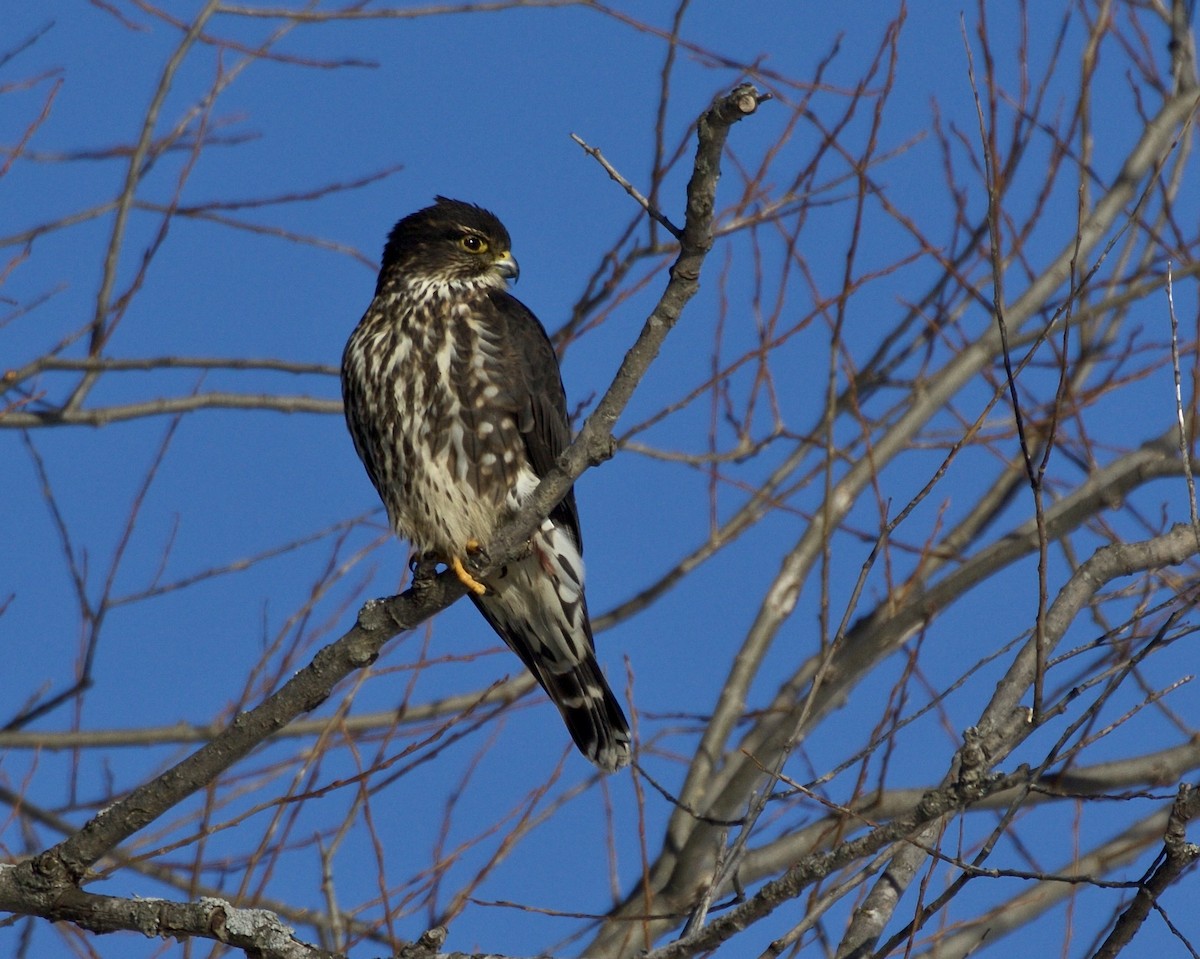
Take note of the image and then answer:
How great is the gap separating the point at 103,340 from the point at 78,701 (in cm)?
124

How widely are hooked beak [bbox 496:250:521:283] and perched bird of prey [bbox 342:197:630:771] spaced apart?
12 centimetres

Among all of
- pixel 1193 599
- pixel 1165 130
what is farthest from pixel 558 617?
pixel 1165 130

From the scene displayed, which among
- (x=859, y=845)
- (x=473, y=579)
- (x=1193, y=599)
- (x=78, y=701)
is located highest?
(x=78, y=701)

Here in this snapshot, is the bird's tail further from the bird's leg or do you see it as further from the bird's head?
the bird's head

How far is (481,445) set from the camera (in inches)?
168

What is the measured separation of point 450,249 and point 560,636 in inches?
56.4

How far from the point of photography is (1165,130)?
585cm

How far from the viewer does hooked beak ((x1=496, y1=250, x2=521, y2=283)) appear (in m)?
5.02

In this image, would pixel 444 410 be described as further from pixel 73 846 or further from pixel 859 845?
pixel 859 845

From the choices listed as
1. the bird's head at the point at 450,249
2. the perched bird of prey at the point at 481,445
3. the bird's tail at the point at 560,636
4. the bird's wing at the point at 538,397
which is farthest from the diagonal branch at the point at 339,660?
the bird's head at the point at 450,249

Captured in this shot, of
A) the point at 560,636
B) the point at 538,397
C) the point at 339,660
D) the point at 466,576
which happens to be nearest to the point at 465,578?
the point at 466,576

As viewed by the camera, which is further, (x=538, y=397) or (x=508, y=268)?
(x=508, y=268)

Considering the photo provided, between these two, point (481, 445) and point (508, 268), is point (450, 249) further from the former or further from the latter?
point (481, 445)

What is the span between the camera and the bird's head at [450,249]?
4.90m
